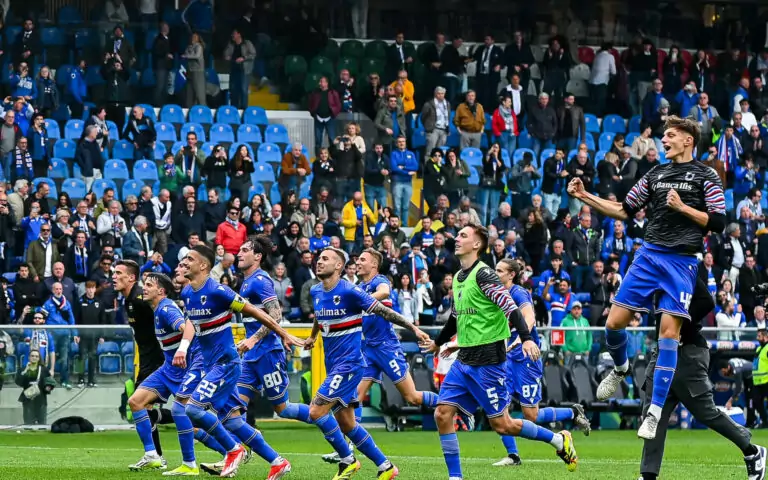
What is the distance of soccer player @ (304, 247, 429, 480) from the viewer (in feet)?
41.6

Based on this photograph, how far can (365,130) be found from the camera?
30125 millimetres

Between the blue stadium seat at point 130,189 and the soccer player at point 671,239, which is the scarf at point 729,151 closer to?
the blue stadium seat at point 130,189

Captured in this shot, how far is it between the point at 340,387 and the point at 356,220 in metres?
14.4

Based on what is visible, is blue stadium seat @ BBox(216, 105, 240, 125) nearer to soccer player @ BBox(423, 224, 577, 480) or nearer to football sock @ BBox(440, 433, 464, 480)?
soccer player @ BBox(423, 224, 577, 480)

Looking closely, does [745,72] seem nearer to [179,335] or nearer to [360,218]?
[360,218]

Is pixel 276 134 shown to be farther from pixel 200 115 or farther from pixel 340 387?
pixel 340 387

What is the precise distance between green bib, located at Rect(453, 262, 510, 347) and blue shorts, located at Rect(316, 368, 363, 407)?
1369mm

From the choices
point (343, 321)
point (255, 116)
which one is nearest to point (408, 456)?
point (343, 321)

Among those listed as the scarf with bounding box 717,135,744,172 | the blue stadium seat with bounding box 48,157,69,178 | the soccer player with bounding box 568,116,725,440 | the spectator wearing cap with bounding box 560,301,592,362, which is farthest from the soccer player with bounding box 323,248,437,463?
the scarf with bounding box 717,135,744,172

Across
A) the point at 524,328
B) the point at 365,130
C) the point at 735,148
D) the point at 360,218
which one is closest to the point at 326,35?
the point at 365,130

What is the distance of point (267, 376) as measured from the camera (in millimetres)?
14758

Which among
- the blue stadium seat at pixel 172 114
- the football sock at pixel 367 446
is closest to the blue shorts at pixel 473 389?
the football sock at pixel 367 446

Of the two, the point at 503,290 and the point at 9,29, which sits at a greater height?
the point at 9,29

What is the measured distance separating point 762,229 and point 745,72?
705cm
